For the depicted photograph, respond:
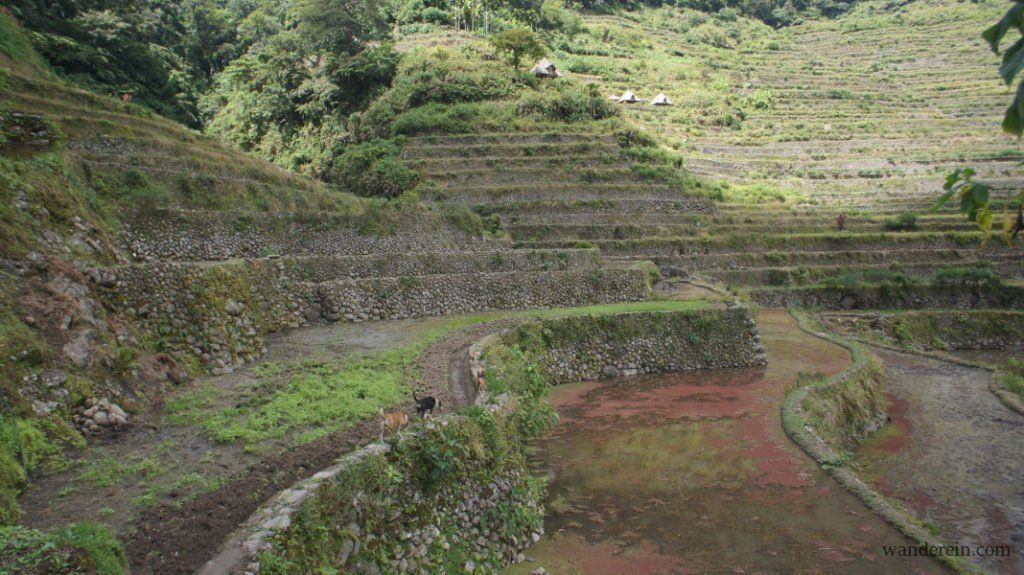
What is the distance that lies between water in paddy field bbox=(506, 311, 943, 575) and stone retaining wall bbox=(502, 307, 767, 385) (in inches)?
67.9

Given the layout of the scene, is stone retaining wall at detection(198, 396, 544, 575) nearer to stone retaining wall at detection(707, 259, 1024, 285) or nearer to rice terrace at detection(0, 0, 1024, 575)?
rice terrace at detection(0, 0, 1024, 575)

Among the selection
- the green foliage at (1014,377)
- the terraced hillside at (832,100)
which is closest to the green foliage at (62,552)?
the green foliage at (1014,377)

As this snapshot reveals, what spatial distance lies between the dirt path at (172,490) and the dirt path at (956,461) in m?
7.87

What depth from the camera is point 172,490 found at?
6035 mm

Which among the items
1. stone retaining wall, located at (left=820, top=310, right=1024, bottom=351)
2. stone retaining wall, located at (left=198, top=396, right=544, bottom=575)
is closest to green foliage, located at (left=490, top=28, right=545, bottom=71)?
stone retaining wall, located at (left=820, top=310, right=1024, bottom=351)

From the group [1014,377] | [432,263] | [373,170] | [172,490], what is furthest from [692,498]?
[373,170]

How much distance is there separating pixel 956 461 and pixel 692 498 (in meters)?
6.61

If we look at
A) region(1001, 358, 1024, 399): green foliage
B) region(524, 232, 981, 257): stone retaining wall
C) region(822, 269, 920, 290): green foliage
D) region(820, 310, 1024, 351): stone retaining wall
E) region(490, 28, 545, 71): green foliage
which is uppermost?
region(490, 28, 545, 71): green foliage

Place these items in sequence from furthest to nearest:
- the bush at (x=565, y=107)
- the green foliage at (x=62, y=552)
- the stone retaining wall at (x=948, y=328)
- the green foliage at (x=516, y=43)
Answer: the green foliage at (x=516, y=43), the bush at (x=565, y=107), the stone retaining wall at (x=948, y=328), the green foliage at (x=62, y=552)

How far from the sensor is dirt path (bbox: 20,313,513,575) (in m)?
5.11

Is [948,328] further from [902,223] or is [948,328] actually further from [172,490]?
[172,490]

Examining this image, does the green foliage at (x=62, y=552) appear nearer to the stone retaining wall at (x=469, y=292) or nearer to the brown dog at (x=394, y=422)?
the brown dog at (x=394, y=422)

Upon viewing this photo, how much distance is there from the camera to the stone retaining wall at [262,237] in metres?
14.9

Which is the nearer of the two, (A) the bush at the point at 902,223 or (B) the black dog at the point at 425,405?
(B) the black dog at the point at 425,405
